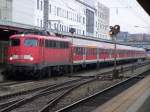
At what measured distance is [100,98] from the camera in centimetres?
1908

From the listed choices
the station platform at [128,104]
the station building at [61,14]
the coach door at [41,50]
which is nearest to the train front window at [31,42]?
the coach door at [41,50]

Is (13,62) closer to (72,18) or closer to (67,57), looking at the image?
(67,57)

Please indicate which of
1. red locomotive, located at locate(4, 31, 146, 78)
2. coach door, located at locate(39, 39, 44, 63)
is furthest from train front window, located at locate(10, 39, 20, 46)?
coach door, located at locate(39, 39, 44, 63)

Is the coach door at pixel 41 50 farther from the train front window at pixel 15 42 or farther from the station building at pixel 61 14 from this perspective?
the station building at pixel 61 14

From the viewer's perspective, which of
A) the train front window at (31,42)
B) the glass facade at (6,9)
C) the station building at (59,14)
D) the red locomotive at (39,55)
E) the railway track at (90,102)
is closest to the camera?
the railway track at (90,102)

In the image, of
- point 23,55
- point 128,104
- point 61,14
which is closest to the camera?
point 128,104

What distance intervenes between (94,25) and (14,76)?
89634mm

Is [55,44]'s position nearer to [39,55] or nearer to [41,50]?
[41,50]

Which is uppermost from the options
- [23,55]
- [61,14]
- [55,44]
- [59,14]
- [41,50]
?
[61,14]

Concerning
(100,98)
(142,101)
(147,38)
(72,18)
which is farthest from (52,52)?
(147,38)

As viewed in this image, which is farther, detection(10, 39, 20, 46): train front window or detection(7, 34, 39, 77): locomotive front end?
detection(10, 39, 20, 46): train front window

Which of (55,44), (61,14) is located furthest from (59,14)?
(55,44)

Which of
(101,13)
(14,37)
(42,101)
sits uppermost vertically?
(101,13)

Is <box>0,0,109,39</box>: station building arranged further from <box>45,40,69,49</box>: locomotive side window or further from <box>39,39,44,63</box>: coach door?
<box>39,39,44,63</box>: coach door
